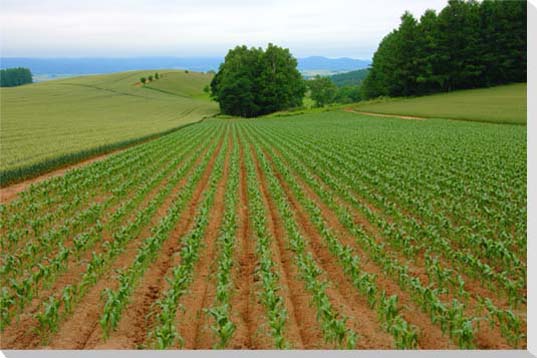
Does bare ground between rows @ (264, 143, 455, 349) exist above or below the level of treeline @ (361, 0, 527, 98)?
below

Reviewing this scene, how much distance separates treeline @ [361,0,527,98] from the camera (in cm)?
4519

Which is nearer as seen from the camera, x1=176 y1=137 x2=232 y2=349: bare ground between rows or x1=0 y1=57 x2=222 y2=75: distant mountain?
x1=176 y1=137 x2=232 y2=349: bare ground between rows

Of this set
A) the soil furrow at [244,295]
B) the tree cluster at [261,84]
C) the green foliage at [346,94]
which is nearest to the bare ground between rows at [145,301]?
the soil furrow at [244,295]

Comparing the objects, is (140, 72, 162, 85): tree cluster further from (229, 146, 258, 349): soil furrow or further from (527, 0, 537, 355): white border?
(527, 0, 537, 355): white border

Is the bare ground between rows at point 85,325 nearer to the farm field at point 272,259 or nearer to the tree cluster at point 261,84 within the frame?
the farm field at point 272,259

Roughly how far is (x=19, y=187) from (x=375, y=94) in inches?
2748

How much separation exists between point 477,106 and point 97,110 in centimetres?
5186

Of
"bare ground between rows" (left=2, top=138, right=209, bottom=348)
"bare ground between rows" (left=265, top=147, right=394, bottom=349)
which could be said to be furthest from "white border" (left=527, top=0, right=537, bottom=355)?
"bare ground between rows" (left=2, top=138, right=209, bottom=348)

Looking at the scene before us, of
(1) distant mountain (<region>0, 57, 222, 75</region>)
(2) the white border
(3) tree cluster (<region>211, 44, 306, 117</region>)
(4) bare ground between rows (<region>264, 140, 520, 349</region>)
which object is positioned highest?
(3) tree cluster (<region>211, 44, 306, 117</region>)

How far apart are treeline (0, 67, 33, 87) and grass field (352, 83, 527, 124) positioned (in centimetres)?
10224

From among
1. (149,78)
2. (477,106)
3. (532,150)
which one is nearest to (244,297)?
(532,150)

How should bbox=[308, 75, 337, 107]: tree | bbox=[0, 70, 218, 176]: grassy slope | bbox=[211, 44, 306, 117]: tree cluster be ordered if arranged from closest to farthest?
bbox=[0, 70, 218, 176]: grassy slope < bbox=[211, 44, 306, 117]: tree cluster < bbox=[308, 75, 337, 107]: tree

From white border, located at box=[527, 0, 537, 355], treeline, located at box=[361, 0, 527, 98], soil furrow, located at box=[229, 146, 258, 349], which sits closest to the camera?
soil furrow, located at box=[229, 146, 258, 349]

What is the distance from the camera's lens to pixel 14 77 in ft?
396
